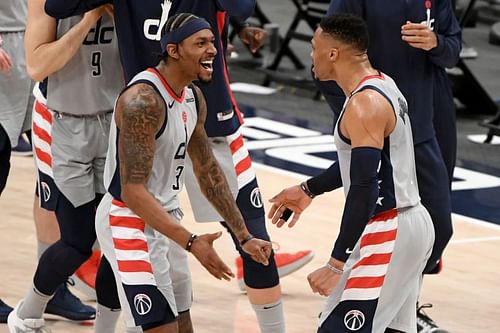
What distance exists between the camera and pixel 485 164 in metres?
10.3

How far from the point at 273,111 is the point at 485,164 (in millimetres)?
2311

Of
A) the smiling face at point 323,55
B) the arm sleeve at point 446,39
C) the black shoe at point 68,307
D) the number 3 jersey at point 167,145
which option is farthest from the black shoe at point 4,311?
the arm sleeve at point 446,39

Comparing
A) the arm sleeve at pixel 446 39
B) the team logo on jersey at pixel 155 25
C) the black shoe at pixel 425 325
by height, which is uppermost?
the team logo on jersey at pixel 155 25

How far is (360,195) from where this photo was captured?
4.90 metres

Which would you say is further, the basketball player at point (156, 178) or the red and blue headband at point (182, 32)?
the red and blue headband at point (182, 32)

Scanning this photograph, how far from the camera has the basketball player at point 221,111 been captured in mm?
5719

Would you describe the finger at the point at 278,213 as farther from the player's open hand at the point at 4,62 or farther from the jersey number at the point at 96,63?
the player's open hand at the point at 4,62

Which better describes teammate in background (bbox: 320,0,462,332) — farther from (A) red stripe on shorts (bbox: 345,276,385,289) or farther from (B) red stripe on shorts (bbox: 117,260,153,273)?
(B) red stripe on shorts (bbox: 117,260,153,273)

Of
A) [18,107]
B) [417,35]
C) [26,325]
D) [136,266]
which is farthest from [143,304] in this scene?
[18,107]

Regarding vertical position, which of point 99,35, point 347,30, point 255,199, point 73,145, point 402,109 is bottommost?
point 255,199

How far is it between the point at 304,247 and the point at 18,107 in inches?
75.3

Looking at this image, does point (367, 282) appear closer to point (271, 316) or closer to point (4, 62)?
point (271, 316)

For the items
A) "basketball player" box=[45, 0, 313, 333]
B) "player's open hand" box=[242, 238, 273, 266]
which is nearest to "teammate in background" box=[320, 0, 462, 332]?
"basketball player" box=[45, 0, 313, 333]

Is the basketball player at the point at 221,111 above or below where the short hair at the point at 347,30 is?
below
